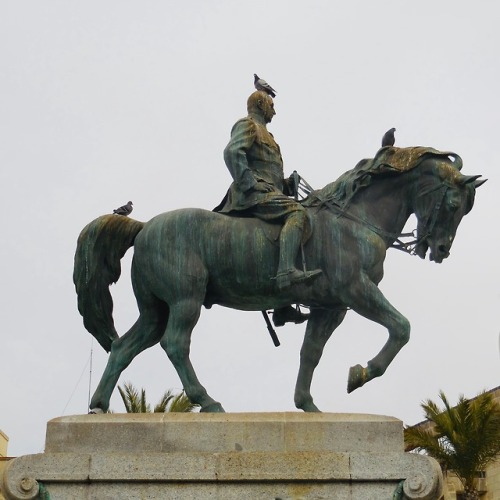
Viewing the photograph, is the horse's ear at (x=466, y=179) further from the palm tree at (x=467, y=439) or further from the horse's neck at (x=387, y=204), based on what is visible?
the palm tree at (x=467, y=439)

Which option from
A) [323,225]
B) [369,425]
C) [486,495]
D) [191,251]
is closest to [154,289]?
[191,251]

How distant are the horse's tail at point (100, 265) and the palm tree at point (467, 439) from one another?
1752 cm

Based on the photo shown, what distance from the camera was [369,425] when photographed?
13.4m

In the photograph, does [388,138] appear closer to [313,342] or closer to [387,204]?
[387,204]

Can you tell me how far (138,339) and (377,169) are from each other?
3.26m

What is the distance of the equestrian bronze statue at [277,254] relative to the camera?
564 inches

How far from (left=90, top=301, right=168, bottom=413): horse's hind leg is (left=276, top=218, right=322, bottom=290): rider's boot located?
156 cm

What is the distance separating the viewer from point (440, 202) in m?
14.5

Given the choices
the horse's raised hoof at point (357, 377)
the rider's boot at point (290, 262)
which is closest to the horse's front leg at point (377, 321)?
the horse's raised hoof at point (357, 377)

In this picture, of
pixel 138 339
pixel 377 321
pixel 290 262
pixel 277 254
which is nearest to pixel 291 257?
pixel 290 262

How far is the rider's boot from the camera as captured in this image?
1410 cm

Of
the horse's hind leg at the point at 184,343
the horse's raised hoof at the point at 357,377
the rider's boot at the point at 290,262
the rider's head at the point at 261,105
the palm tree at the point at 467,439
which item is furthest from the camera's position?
the palm tree at the point at 467,439

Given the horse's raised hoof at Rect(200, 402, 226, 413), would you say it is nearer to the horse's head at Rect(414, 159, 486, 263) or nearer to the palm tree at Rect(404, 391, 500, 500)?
the horse's head at Rect(414, 159, 486, 263)

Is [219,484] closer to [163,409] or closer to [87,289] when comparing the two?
[87,289]
